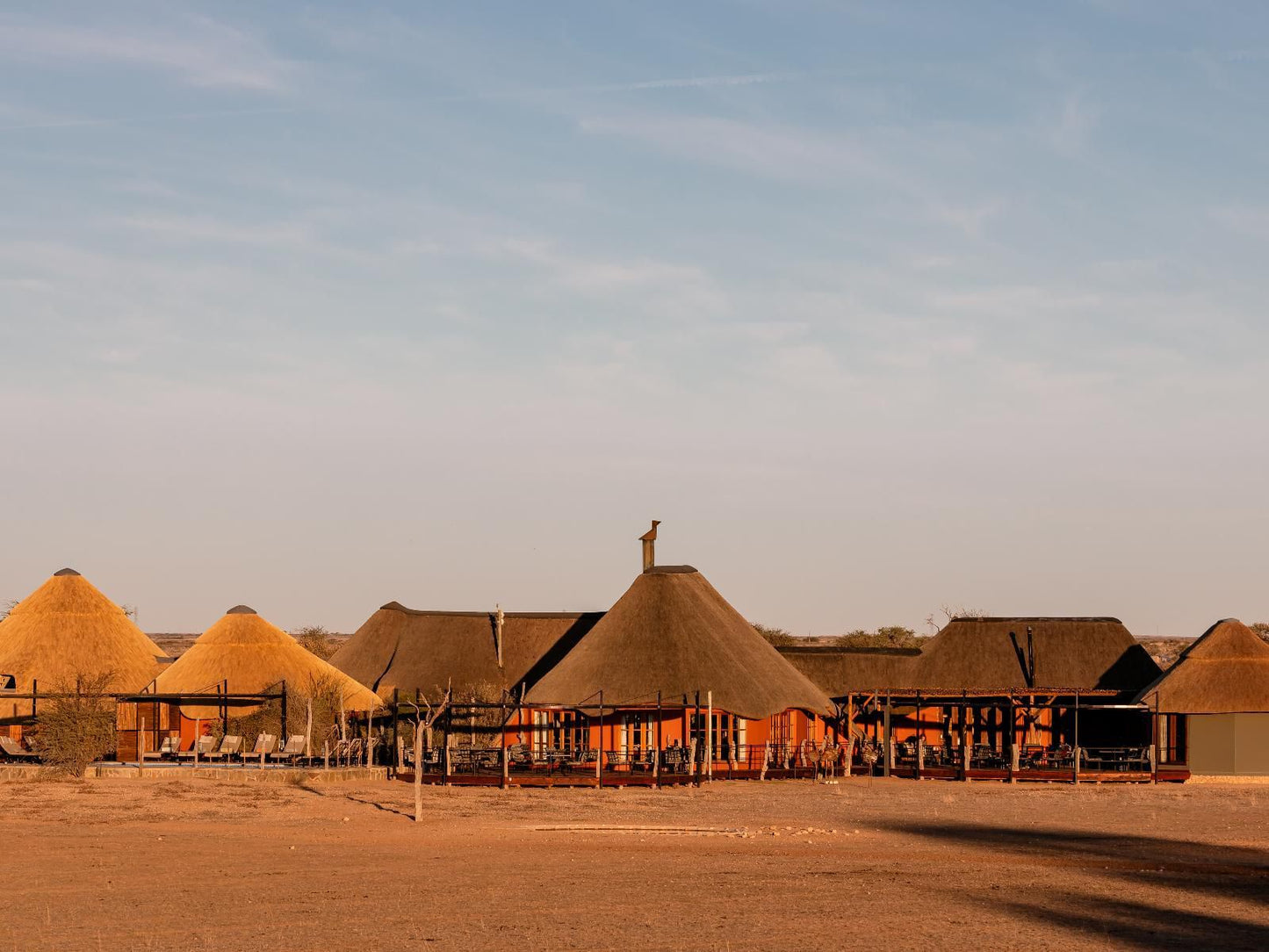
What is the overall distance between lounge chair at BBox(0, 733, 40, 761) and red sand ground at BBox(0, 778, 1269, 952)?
6.32m

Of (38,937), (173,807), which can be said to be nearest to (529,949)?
(38,937)

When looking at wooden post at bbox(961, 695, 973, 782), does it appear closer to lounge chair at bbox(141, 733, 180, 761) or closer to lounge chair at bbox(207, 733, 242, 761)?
lounge chair at bbox(207, 733, 242, 761)

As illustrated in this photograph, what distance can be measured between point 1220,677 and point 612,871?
94.4 ft

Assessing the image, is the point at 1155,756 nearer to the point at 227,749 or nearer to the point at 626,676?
the point at 626,676

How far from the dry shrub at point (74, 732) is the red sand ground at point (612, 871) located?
107 inches

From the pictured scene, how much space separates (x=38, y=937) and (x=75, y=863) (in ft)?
22.1

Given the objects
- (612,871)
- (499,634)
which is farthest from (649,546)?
(612,871)

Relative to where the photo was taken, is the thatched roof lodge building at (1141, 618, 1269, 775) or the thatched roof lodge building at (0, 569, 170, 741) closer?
the thatched roof lodge building at (1141, 618, 1269, 775)

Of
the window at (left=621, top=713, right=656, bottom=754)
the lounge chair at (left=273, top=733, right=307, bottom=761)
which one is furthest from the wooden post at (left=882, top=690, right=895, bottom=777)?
the lounge chair at (left=273, top=733, right=307, bottom=761)

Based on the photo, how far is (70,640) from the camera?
52.1 metres

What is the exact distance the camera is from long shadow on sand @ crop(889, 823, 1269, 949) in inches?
742

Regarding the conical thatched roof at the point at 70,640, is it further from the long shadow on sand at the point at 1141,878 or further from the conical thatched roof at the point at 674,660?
the long shadow on sand at the point at 1141,878

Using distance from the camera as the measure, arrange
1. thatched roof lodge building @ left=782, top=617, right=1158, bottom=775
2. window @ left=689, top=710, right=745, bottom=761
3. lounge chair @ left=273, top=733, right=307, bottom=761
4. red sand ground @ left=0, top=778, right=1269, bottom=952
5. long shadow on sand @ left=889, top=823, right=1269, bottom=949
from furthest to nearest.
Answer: thatched roof lodge building @ left=782, top=617, right=1158, bottom=775
window @ left=689, top=710, right=745, bottom=761
lounge chair @ left=273, top=733, right=307, bottom=761
long shadow on sand @ left=889, top=823, right=1269, bottom=949
red sand ground @ left=0, top=778, right=1269, bottom=952

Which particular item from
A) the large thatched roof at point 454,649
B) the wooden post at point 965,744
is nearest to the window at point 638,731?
the large thatched roof at point 454,649
